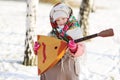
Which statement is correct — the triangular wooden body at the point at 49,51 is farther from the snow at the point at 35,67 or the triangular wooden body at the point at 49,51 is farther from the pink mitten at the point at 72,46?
the snow at the point at 35,67

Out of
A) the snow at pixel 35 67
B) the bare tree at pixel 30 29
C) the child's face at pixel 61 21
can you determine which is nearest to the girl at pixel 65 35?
the child's face at pixel 61 21

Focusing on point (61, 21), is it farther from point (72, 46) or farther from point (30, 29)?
point (30, 29)

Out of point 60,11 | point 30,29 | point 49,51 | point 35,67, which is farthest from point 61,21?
point 35,67

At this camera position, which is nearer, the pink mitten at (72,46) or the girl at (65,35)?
the pink mitten at (72,46)

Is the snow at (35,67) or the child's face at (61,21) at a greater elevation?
the child's face at (61,21)

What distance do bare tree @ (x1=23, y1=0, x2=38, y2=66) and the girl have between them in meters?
4.16

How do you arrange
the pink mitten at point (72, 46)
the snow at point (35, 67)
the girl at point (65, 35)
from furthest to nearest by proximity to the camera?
the snow at point (35, 67), the girl at point (65, 35), the pink mitten at point (72, 46)

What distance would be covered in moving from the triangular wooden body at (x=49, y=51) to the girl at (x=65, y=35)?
0.26ft

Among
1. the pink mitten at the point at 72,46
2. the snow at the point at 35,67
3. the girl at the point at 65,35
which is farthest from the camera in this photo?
the snow at the point at 35,67

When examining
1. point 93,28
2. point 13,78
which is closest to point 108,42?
point 93,28

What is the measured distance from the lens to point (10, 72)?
7.99 metres

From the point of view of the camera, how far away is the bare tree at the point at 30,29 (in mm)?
8031

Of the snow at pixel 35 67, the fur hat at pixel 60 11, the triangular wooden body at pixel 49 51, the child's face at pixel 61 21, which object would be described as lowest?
the snow at pixel 35 67

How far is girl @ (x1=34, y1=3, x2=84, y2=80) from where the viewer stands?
3.80 meters
